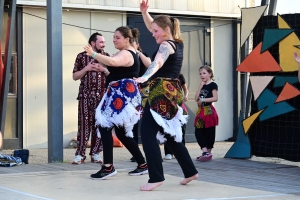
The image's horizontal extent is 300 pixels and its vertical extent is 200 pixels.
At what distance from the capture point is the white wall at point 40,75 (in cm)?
1355

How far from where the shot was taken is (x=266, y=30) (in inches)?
385

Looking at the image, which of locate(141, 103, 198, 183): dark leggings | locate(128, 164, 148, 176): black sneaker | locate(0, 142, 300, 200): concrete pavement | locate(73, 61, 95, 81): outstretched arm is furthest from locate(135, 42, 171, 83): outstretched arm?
locate(73, 61, 95, 81): outstretched arm

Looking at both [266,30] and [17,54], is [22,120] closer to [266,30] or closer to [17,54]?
[17,54]

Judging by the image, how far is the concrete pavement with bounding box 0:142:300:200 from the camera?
6.58m

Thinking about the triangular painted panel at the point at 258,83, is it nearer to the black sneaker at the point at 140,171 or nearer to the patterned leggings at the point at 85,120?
the patterned leggings at the point at 85,120

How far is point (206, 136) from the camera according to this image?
1027cm

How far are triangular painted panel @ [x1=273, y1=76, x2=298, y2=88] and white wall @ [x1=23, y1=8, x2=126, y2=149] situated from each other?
18.2 feet

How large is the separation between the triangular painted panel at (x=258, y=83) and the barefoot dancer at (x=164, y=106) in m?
2.93

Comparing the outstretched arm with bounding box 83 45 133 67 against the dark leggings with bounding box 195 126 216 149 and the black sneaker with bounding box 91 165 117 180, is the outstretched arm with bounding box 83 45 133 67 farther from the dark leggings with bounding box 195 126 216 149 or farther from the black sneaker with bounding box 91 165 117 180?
the dark leggings with bounding box 195 126 216 149

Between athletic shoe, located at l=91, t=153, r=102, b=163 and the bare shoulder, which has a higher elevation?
the bare shoulder

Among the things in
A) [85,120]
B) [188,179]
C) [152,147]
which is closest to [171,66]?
[152,147]

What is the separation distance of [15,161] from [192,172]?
328 centimetres

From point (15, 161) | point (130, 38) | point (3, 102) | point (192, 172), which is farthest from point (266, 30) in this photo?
point (3, 102)

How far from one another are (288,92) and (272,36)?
0.87m
